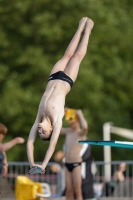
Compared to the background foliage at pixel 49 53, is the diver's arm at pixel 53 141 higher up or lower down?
lower down

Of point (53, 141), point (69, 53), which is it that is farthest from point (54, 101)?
point (69, 53)

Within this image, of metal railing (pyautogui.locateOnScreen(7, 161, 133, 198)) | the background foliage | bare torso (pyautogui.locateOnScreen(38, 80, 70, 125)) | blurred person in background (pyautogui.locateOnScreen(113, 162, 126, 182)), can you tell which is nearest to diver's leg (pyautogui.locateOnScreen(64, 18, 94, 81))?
bare torso (pyautogui.locateOnScreen(38, 80, 70, 125))

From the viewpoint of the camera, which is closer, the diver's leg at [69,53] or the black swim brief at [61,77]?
the black swim brief at [61,77]

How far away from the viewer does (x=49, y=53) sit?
2077 centimetres

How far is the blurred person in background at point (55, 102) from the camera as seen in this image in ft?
30.0

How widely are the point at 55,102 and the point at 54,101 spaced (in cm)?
2

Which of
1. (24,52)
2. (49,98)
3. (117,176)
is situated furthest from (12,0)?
(49,98)

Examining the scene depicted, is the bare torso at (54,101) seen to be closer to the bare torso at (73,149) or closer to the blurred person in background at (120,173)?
the bare torso at (73,149)

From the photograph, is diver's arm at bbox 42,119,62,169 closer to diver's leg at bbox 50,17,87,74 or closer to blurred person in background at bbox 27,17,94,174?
blurred person in background at bbox 27,17,94,174

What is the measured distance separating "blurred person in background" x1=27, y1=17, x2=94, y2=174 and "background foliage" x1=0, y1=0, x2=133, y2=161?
9.34 m

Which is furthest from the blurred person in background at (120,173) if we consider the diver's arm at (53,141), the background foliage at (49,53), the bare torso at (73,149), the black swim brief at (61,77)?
the background foliage at (49,53)

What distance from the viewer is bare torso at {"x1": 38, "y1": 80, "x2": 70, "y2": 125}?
944 centimetres

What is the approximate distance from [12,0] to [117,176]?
746 centimetres

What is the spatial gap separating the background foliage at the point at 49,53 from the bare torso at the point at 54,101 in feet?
32.2
